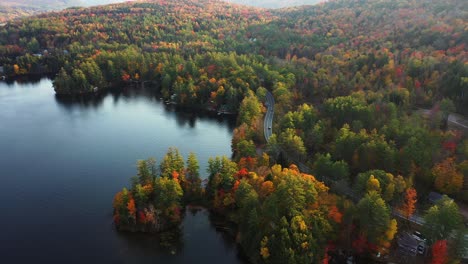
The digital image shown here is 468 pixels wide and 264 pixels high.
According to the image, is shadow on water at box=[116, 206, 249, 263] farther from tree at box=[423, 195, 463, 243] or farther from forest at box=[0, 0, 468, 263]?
tree at box=[423, 195, 463, 243]

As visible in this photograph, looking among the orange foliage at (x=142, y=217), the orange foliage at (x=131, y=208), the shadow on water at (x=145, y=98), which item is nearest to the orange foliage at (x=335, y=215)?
the orange foliage at (x=142, y=217)

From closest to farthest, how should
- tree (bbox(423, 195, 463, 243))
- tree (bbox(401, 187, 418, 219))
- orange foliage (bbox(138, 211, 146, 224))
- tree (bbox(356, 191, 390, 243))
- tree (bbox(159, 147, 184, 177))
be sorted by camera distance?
tree (bbox(423, 195, 463, 243)) < tree (bbox(356, 191, 390, 243)) < tree (bbox(401, 187, 418, 219)) < orange foliage (bbox(138, 211, 146, 224)) < tree (bbox(159, 147, 184, 177))

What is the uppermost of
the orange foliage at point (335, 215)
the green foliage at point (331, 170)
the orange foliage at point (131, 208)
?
the green foliage at point (331, 170)

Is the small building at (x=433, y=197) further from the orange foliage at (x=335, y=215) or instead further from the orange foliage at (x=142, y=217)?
the orange foliage at (x=142, y=217)

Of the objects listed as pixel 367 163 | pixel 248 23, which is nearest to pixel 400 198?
pixel 367 163

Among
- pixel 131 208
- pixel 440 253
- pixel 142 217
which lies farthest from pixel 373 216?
pixel 131 208

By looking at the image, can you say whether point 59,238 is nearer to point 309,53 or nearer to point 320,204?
point 320,204

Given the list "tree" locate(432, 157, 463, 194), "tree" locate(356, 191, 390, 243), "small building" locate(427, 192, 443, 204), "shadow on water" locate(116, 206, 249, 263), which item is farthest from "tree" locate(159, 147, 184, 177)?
"tree" locate(432, 157, 463, 194)
